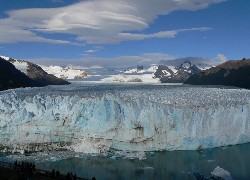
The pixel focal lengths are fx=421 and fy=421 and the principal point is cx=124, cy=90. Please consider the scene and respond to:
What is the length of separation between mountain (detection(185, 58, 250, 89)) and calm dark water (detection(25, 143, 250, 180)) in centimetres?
4842

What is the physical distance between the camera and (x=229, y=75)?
3233 inches

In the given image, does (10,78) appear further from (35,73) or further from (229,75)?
(35,73)

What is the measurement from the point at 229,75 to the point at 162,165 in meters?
63.2

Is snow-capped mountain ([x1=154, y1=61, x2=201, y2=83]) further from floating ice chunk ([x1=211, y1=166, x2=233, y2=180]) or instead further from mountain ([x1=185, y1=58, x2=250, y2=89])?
floating ice chunk ([x1=211, y1=166, x2=233, y2=180])

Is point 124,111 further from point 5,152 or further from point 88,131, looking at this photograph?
point 5,152

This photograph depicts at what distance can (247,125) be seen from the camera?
87.3 ft

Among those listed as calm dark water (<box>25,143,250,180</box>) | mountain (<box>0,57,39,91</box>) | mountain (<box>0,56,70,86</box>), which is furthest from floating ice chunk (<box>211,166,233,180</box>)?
mountain (<box>0,56,70,86</box>)

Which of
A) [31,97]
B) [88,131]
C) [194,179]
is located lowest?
[194,179]

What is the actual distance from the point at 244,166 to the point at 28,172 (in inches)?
428

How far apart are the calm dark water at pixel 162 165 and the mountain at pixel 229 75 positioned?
48.4 meters

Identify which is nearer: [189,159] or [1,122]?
[189,159]

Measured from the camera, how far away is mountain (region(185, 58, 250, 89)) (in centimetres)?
7512

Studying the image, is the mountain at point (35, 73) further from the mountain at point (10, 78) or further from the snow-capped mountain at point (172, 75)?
the snow-capped mountain at point (172, 75)

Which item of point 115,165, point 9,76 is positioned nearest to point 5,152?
point 115,165
